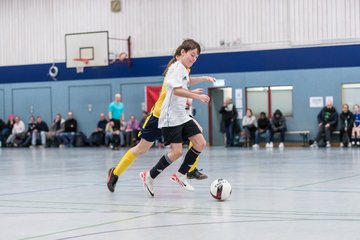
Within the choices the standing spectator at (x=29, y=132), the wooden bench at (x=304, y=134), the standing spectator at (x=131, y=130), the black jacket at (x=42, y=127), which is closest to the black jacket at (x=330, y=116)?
the wooden bench at (x=304, y=134)

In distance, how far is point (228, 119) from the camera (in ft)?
100

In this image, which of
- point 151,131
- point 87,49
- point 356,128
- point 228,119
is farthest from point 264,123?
point 151,131

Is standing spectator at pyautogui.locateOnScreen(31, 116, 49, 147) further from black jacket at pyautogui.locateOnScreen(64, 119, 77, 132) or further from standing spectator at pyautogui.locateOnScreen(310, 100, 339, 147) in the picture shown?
standing spectator at pyautogui.locateOnScreen(310, 100, 339, 147)

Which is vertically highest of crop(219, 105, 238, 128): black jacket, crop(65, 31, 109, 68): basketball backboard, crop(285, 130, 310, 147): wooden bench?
crop(65, 31, 109, 68): basketball backboard

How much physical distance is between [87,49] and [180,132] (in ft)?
78.4

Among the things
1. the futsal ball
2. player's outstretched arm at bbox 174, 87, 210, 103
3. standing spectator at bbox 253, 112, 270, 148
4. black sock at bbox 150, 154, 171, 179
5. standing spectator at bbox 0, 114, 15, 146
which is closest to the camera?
the futsal ball

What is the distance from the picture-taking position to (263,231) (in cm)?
671

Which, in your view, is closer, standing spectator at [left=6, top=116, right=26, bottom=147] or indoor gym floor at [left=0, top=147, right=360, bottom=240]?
indoor gym floor at [left=0, top=147, right=360, bottom=240]

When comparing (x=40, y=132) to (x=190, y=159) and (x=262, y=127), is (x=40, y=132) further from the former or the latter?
(x=190, y=159)

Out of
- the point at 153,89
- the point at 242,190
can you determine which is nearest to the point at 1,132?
the point at 153,89

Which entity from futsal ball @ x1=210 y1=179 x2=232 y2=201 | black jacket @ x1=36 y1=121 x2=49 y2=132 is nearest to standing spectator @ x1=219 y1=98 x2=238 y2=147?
black jacket @ x1=36 y1=121 x2=49 y2=132

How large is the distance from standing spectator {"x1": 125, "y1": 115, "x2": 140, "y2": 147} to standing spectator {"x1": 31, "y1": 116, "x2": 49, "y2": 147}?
4865mm

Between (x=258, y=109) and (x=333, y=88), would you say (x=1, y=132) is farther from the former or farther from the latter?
(x=333, y=88)

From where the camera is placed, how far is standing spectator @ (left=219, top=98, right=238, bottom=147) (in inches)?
1204
